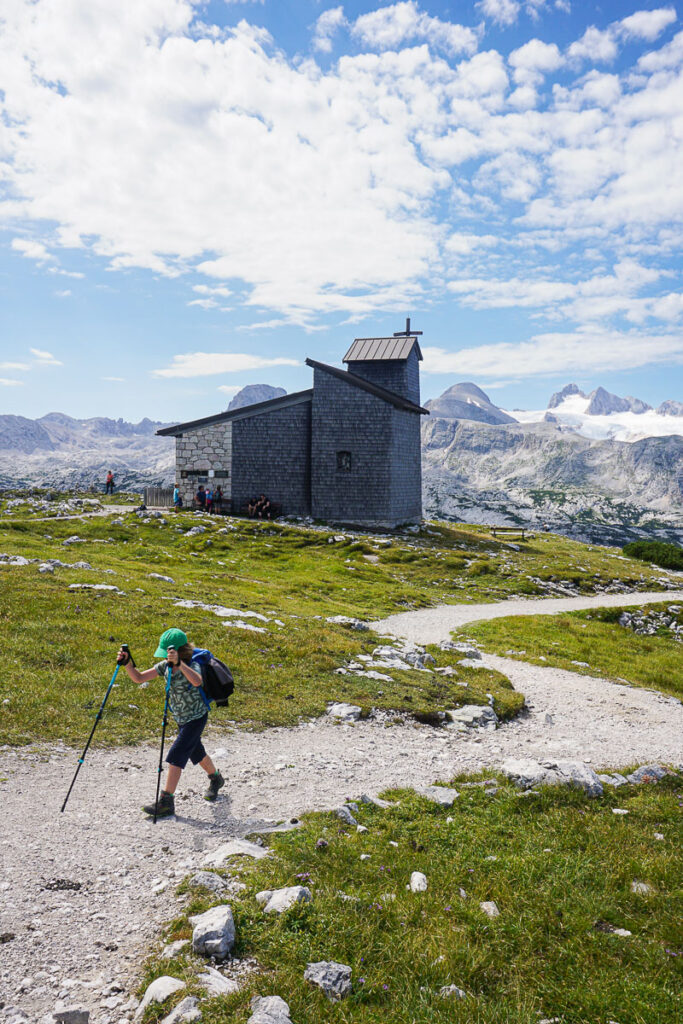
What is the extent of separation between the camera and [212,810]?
9211 mm

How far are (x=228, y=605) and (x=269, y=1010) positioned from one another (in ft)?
56.6

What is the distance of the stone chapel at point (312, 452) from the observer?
50281 millimetres

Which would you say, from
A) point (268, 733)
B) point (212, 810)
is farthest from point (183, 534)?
point (212, 810)

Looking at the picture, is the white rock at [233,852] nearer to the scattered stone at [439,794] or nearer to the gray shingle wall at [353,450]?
the scattered stone at [439,794]

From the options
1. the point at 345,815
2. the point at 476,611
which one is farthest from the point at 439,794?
the point at 476,611

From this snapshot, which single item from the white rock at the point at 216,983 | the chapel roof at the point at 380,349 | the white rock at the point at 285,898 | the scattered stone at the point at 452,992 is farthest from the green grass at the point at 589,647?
the chapel roof at the point at 380,349

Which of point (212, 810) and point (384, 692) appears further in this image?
point (384, 692)

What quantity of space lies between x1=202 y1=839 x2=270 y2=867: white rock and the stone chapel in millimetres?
43026

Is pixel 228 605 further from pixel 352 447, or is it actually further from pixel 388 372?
pixel 388 372

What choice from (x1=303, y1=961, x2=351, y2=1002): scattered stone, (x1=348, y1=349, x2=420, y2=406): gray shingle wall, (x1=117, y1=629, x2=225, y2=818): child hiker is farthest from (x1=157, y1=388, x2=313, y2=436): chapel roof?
(x1=303, y1=961, x2=351, y2=1002): scattered stone

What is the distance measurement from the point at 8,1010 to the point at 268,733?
25.7 feet

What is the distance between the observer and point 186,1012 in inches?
191

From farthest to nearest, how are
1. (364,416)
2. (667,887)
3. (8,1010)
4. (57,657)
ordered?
(364,416)
(57,657)
(667,887)
(8,1010)

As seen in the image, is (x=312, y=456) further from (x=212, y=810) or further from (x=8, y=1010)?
(x=8, y=1010)
